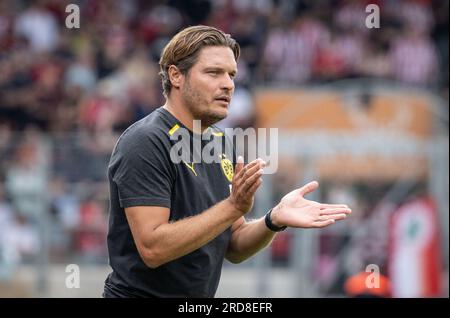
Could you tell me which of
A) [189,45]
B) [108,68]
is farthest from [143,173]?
[108,68]

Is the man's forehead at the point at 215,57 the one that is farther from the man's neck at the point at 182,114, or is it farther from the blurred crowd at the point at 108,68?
the blurred crowd at the point at 108,68

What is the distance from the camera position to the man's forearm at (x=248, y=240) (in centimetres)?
592

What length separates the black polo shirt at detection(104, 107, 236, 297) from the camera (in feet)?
17.7

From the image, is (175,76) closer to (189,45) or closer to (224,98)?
(189,45)

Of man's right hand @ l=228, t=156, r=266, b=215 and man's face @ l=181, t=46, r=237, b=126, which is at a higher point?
man's face @ l=181, t=46, r=237, b=126

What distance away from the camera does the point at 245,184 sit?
523 centimetres

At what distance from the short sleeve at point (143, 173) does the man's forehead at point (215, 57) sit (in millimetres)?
561

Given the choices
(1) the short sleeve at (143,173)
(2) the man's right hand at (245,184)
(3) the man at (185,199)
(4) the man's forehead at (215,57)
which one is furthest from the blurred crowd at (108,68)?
(2) the man's right hand at (245,184)

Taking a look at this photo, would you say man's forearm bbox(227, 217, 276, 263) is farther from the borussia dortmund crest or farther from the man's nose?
the man's nose

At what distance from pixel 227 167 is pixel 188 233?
82 centimetres

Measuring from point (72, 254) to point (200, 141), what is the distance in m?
6.78

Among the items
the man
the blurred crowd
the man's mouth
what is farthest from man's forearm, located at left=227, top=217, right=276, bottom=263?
the blurred crowd

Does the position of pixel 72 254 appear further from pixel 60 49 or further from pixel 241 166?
pixel 241 166

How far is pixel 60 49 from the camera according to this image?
16.7 metres
